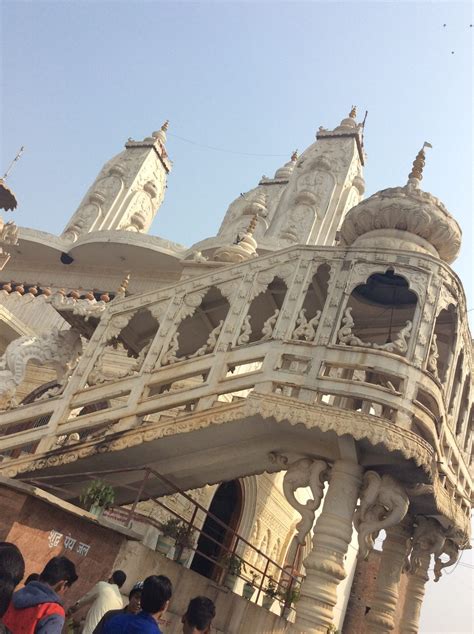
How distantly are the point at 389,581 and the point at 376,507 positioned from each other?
241cm

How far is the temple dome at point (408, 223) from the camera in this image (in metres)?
8.73

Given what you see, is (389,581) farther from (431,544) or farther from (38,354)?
(38,354)

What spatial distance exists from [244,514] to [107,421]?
5.85 m

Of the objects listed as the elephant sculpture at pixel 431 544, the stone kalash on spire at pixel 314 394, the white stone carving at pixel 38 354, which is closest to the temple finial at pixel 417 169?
the stone kalash on spire at pixel 314 394

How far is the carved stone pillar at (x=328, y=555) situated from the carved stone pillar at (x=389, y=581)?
7.51 ft

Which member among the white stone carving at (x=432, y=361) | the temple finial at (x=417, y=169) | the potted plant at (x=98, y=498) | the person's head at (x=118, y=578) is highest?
the temple finial at (x=417, y=169)

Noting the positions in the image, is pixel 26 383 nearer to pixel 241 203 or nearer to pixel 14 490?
pixel 14 490

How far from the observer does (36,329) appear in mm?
17094

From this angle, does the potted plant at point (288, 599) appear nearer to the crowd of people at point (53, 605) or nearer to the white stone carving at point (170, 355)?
the white stone carving at point (170, 355)

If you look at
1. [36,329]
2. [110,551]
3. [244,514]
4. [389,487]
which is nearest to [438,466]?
[389,487]

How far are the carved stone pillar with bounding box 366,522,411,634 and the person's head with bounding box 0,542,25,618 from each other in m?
6.77

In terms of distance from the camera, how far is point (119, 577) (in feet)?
17.3

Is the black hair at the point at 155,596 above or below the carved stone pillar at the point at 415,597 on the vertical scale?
below

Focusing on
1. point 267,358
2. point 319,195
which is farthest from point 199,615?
point 319,195
